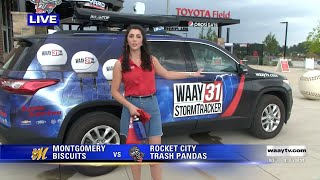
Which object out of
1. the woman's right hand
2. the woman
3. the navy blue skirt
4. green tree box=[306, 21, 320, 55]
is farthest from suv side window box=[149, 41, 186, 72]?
green tree box=[306, 21, 320, 55]

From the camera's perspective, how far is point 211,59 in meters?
5.15

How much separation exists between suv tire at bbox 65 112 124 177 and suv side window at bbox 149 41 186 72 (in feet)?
3.40

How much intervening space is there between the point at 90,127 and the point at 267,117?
316 cm

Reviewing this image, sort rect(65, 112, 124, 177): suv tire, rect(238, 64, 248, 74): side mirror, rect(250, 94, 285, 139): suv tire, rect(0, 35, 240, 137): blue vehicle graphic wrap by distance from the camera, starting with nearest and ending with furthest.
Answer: rect(0, 35, 240, 137): blue vehicle graphic wrap < rect(65, 112, 124, 177): suv tire < rect(238, 64, 248, 74): side mirror < rect(250, 94, 285, 139): suv tire

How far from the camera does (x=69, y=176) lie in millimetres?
4270

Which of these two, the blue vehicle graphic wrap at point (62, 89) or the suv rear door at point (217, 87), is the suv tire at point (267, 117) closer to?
the suv rear door at point (217, 87)

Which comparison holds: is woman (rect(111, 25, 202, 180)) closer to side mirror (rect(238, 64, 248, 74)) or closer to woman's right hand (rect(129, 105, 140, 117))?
woman's right hand (rect(129, 105, 140, 117))

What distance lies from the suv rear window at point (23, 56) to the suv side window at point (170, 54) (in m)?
1.51

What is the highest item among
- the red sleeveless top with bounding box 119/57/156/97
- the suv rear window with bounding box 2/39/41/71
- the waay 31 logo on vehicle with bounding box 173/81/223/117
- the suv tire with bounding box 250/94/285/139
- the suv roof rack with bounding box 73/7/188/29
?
the suv roof rack with bounding box 73/7/188/29

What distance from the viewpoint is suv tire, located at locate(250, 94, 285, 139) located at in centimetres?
568

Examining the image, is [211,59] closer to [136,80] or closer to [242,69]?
[242,69]

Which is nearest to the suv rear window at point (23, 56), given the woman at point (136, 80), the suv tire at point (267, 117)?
the woman at point (136, 80)

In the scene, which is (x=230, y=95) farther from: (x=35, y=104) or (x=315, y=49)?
(x=315, y=49)

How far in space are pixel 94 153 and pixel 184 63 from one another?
194cm
